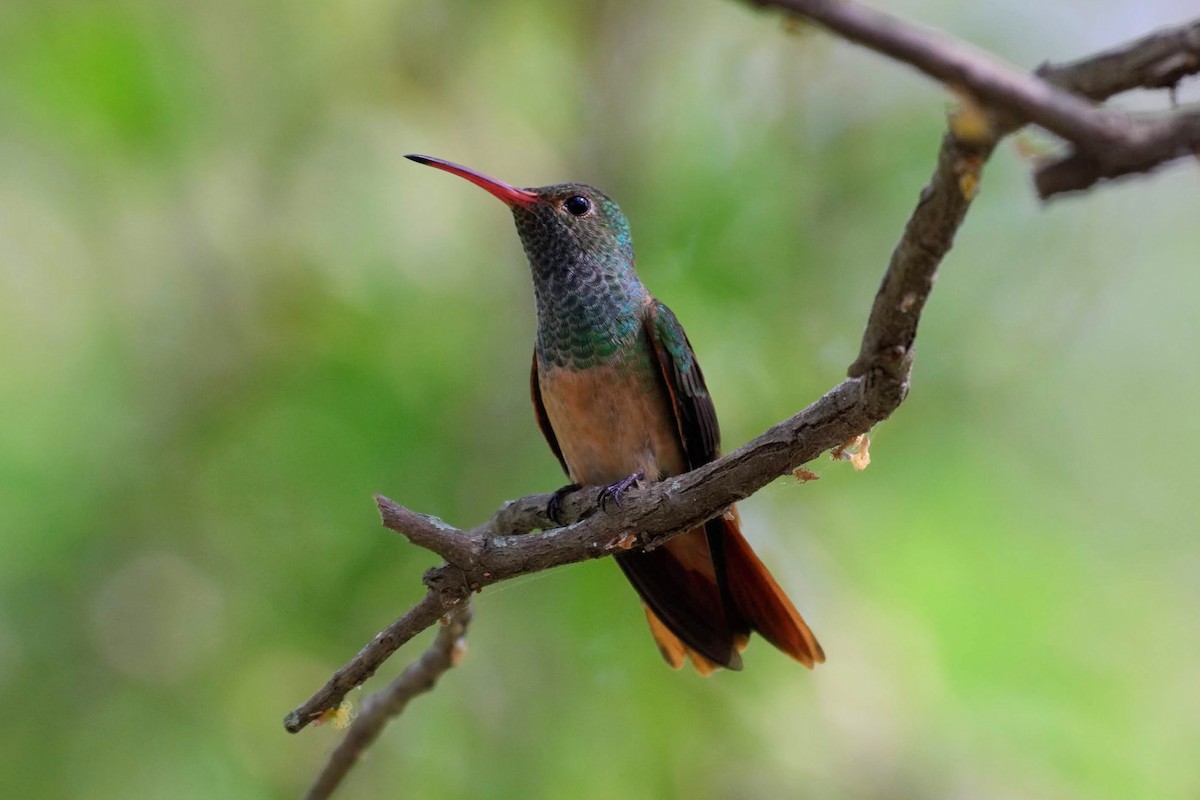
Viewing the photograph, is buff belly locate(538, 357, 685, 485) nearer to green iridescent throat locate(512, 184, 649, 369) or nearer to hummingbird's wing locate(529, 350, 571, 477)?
green iridescent throat locate(512, 184, 649, 369)

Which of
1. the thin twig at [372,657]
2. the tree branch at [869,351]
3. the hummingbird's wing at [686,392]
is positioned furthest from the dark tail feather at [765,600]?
the thin twig at [372,657]

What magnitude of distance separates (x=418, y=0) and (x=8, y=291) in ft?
7.28

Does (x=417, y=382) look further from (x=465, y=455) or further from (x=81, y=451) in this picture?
(x=81, y=451)

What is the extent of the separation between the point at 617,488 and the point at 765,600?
1.78 ft

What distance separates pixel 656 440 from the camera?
10.4 feet

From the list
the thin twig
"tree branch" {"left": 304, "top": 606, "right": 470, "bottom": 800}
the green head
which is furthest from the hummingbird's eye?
the thin twig

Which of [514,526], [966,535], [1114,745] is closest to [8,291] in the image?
[514,526]

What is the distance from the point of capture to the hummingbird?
2.99 meters

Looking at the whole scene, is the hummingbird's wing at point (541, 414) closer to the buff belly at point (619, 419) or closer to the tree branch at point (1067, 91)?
the buff belly at point (619, 419)

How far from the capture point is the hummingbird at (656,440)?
2.99m

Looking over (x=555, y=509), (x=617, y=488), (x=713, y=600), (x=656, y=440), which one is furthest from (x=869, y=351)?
(x=713, y=600)

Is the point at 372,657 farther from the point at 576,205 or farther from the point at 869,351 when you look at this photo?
the point at 576,205

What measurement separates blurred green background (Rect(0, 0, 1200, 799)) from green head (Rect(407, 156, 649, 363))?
2.60ft

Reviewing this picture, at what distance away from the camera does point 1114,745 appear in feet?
12.2
